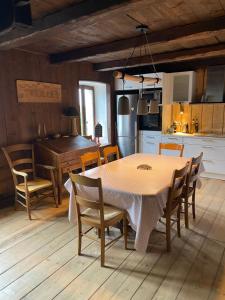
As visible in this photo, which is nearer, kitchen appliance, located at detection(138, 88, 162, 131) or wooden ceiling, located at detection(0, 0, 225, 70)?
wooden ceiling, located at detection(0, 0, 225, 70)

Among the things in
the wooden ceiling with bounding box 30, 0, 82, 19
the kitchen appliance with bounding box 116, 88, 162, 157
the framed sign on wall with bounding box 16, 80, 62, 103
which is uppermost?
the wooden ceiling with bounding box 30, 0, 82, 19

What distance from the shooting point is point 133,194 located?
6.80 feet

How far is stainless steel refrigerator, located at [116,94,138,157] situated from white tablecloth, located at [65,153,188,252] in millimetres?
2569

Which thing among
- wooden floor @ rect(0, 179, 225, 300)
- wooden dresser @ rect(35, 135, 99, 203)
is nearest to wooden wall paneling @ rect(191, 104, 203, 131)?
wooden dresser @ rect(35, 135, 99, 203)

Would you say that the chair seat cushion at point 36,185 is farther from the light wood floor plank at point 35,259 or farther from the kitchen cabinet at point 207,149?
the kitchen cabinet at point 207,149

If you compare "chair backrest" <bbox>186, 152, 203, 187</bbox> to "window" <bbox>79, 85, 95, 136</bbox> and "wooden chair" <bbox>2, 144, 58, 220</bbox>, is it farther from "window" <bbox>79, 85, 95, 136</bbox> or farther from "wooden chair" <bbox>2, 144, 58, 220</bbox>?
"window" <bbox>79, 85, 95, 136</bbox>

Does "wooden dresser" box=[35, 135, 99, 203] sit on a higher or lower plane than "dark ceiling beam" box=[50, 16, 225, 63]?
lower

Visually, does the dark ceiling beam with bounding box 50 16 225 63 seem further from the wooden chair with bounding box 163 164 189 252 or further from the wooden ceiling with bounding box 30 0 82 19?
the wooden chair with bounding box 163 164 189 252

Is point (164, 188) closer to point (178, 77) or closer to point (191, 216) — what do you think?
point (191, 216)

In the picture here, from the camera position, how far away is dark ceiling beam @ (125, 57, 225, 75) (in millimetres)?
4605

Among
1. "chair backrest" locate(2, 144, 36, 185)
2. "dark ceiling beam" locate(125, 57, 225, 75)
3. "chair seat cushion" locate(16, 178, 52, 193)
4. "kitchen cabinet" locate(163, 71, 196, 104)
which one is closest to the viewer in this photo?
"chair seat cushion" locate(16, 178, 52, 193)

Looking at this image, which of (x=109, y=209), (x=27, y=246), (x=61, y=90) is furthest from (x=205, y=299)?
(x=61, y=90)

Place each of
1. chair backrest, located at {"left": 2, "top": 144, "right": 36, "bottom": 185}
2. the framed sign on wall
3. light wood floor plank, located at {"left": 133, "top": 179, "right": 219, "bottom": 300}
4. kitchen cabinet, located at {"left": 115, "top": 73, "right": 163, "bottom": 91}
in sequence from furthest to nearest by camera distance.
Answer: kitchen cabinet, located at {"left": 115, "top": 73, "right": 163, "bottom": 91}
the framed sign on wall
chair backrest, located at {"left": 2, "top": 144, "right": 36, "bottom": 185}
light wood floor plank, located at {"left": 133, "top": 179, "right": 219, "bottom": 300}

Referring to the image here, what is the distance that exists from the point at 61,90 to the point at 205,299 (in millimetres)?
3828
